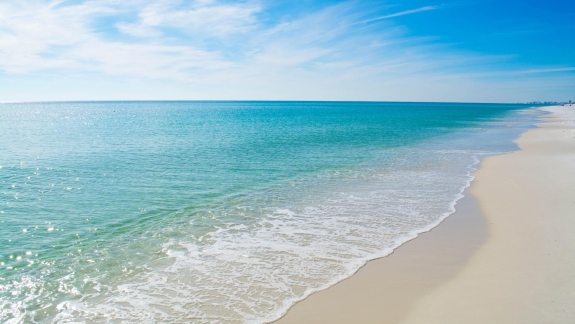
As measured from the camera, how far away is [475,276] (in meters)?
8.21

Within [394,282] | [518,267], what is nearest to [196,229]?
[394,282]

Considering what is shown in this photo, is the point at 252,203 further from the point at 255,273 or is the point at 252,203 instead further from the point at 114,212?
the point at 255,273

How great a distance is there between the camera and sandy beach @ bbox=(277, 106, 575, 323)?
22.1ft

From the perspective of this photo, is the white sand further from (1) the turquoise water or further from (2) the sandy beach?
(1) the turquoise water

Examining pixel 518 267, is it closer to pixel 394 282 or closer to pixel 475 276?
pixel 475 276

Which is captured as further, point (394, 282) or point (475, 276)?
point (475, 276)

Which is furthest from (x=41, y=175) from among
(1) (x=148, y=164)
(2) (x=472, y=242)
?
(2) (x=472, y=242)

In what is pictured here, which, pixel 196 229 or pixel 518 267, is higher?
pixel 518 267

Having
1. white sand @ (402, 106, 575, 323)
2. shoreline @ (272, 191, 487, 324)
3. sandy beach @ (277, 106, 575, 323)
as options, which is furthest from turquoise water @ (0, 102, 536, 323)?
white sand @ (402, 106, 575, 323)

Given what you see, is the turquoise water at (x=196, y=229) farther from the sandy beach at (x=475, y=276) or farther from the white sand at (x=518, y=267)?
the white sand at (x=518, y=267)

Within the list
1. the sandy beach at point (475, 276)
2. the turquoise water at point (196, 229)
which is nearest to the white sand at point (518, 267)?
the sandy beach at point (475, 276)

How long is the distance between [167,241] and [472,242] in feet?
29.6

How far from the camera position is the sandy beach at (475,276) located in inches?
265

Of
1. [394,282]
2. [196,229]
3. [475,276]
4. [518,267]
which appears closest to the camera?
[394,282]
